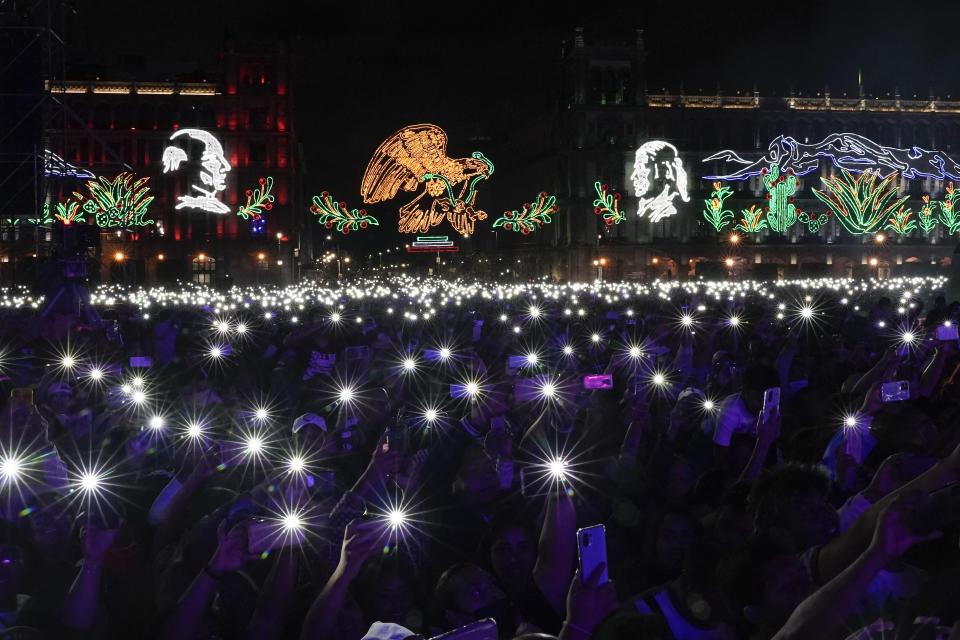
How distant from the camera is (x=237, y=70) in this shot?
72062 millimetres

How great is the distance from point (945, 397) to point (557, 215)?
7660 cm

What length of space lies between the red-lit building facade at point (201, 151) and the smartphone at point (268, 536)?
224 ft

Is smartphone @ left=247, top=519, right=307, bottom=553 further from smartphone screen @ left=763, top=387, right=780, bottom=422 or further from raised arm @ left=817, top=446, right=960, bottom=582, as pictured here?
smartphone screen @ left=763, top=387, right=780, bottom=422

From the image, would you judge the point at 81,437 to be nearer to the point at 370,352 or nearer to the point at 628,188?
the point at 370,352

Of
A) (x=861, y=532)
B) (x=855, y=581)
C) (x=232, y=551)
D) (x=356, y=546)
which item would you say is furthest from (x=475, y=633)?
(x=232, y=551)

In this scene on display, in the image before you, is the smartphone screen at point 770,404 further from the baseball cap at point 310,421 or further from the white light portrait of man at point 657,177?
the white light portrait of man at point 657,177

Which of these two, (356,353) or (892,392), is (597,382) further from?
(356,353)

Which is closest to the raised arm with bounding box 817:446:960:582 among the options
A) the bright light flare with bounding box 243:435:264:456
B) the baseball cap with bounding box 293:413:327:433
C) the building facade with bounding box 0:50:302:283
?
the bright light flare with bounding box 243:435:264:456

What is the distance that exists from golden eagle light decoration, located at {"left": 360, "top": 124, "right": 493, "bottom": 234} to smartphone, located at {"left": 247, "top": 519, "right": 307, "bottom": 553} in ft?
109

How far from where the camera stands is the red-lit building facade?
71.6 meters

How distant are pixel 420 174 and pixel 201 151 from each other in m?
38.1

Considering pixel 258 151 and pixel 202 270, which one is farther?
pixel 258 151

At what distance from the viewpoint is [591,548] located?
2.92 metres

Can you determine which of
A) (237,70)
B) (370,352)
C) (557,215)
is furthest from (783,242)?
(370,352)
